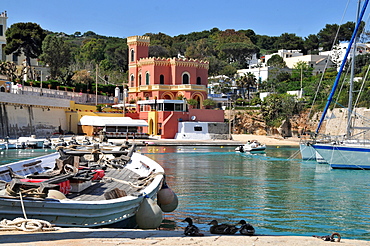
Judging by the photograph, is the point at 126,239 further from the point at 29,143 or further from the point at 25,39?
the point at 25,39

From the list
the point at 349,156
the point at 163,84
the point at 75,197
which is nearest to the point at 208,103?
the point at 163,84

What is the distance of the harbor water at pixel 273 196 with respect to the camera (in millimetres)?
13547

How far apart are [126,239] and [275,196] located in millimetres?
11745

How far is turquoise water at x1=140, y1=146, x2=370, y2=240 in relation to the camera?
13.6 m

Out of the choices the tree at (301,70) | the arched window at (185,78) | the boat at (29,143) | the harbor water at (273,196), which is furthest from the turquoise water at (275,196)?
the tree at (301,70)

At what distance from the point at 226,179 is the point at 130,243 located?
54.9ft

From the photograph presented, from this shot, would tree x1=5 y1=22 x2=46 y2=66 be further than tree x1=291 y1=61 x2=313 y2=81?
No

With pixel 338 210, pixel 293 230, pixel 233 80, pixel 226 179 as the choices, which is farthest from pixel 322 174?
pixel 233 80

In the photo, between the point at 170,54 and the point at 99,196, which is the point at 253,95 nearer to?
the point at 170,54

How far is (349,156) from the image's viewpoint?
95.9 feet

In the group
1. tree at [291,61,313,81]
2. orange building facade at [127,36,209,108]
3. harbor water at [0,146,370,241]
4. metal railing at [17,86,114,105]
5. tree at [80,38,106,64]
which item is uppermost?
tree at [80,38,106,64]

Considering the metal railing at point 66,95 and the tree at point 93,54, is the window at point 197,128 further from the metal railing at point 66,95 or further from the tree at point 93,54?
the tree at point 93,54

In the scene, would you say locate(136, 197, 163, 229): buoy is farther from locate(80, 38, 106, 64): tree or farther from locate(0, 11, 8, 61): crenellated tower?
locate(80, 38, 106, 64): tree

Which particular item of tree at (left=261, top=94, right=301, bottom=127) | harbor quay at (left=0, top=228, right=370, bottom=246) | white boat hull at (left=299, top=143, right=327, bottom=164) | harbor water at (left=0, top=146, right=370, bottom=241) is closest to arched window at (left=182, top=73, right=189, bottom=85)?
tree at (left=261, top=94, right=301, bottom=127)
